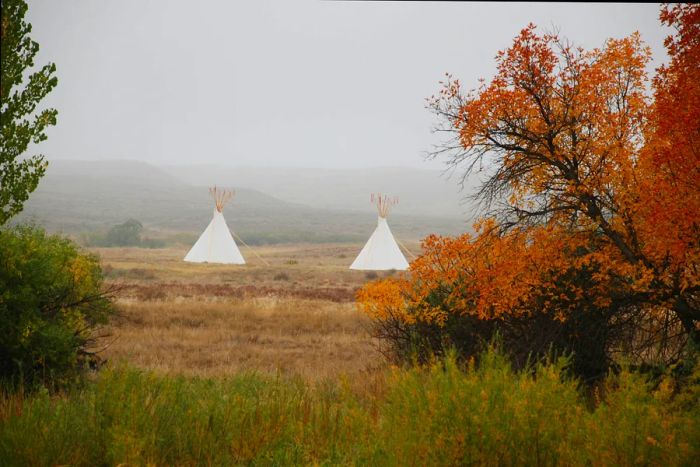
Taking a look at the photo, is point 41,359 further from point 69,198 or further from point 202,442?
point 69,198

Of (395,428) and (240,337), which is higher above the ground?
(395,428)

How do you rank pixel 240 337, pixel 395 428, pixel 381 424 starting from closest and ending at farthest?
Answer: pixel 395 428
pixel 381 424
pixel 240 337

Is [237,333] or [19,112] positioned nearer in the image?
[19,112]

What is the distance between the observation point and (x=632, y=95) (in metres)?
9.62

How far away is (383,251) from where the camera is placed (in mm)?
40406

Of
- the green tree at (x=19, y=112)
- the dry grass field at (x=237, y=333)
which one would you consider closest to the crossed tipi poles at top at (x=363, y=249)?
the dry grass field at (x=237, y=333)

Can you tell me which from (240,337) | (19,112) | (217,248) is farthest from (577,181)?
(217,248)

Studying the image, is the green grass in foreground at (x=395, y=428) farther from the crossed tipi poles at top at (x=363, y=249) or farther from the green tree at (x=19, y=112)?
the crossed tipi poles at top at (x=363, y=249)

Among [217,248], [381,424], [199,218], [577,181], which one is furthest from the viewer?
[199,218]

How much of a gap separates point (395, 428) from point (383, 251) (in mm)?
35259

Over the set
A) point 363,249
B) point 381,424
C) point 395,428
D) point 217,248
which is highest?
point 395,428

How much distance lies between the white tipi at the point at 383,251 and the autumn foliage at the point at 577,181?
28.8 m

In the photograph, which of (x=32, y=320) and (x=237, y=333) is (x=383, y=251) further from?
(x=32, y=320)

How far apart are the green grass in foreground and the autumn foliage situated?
3337 millimetres
